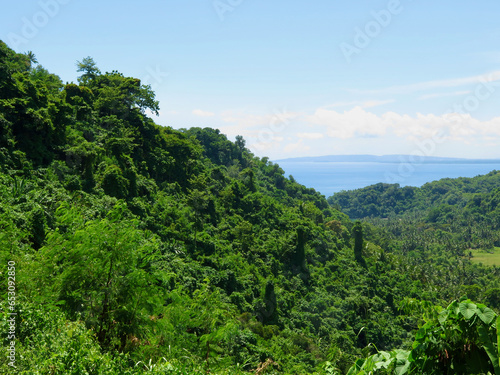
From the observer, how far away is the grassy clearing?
253ft

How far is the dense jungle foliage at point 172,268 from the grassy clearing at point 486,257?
16.1m

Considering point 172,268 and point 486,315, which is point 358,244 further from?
point 486,315

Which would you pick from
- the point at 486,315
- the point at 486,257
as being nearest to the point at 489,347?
the point at 486,315

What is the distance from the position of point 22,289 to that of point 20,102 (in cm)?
1758

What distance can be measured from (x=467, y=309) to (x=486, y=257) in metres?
95.5

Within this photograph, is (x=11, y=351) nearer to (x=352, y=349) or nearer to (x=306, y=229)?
(x=352, y=349)

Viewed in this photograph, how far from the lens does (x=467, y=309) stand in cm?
193

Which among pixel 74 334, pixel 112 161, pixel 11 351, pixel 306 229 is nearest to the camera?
pixel 11 351

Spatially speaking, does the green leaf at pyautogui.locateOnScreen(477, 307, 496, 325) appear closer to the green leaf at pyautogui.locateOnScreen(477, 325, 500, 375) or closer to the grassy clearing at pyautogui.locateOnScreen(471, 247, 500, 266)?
the green leaf at pyautogui.locateOnScreen(477, 325, 500, 375)

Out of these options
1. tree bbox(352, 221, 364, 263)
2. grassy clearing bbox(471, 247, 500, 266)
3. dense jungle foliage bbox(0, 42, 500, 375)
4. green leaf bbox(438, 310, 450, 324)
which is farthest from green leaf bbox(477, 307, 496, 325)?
grassy clearing bbox(471, 247, 500, 266)

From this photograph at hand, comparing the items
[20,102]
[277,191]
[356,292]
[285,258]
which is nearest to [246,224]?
[285,258]

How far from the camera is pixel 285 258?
35.3 metres

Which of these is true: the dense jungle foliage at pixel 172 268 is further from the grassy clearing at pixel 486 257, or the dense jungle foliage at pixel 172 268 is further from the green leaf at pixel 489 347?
the grassy clearing at pixel 486 257

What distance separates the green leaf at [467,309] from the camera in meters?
1.90
